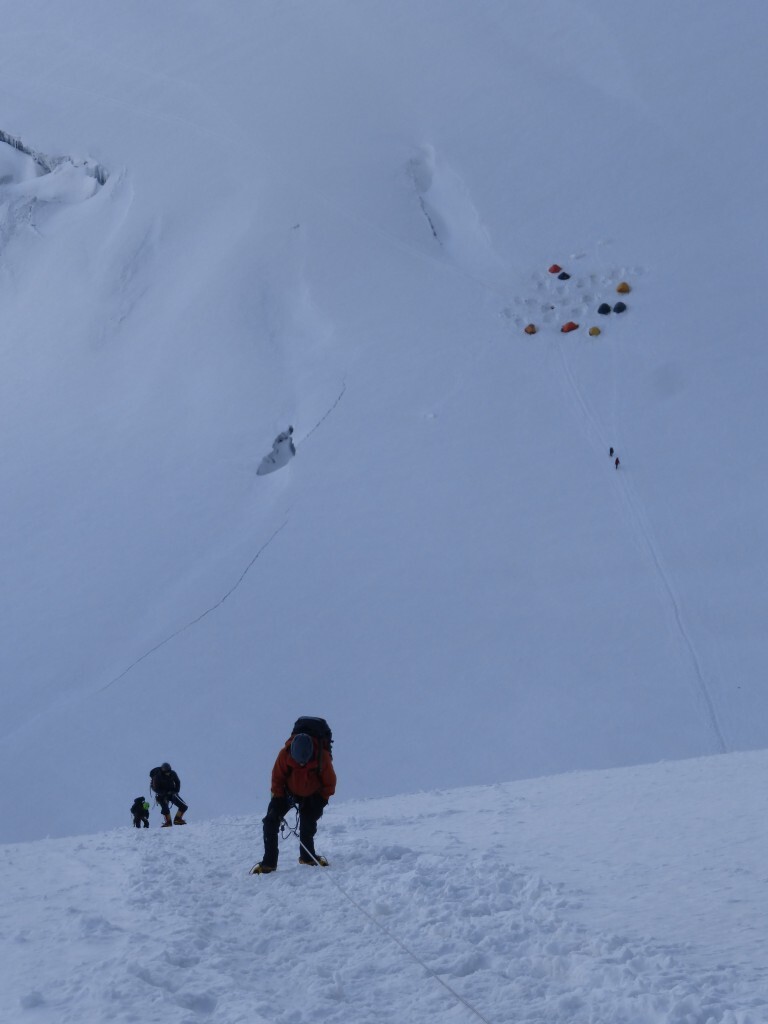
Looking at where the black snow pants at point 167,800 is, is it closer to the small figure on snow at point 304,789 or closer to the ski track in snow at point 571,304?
the small figure on snow at point 304,789

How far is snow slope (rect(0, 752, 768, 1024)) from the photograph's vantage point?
13.3ft

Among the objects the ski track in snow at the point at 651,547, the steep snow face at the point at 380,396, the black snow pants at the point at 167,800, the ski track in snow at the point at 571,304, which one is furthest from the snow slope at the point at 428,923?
the ski track in snow at the point at 571,304

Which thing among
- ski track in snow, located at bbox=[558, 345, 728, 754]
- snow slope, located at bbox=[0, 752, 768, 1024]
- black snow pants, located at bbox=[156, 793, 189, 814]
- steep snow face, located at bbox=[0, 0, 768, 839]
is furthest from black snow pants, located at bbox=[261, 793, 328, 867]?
ski track in snow, located at bbox=[558, 345, 728, 754]

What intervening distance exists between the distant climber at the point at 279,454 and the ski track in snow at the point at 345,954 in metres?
19.0

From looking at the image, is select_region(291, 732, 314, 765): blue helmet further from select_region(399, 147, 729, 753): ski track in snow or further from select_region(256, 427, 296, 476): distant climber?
select_region(256, 427, 296, 476): distant climber

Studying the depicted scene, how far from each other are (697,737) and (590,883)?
11.3 m

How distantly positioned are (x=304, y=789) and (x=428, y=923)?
1900 mm

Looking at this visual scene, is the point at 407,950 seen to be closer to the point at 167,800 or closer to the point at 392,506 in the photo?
the point at 167,800

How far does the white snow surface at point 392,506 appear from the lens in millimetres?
5199

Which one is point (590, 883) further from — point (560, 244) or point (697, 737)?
point (560, 244)

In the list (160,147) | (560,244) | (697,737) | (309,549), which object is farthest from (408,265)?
(697,737)

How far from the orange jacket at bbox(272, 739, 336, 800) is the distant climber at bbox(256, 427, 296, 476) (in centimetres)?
1888

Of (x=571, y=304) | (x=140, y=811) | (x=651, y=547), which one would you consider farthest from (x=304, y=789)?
(x=571, y=304)

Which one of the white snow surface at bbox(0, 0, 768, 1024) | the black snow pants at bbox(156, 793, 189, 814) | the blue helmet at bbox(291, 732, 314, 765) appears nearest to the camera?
the white snow surface at bbox(0, 0, 768, 1024)
